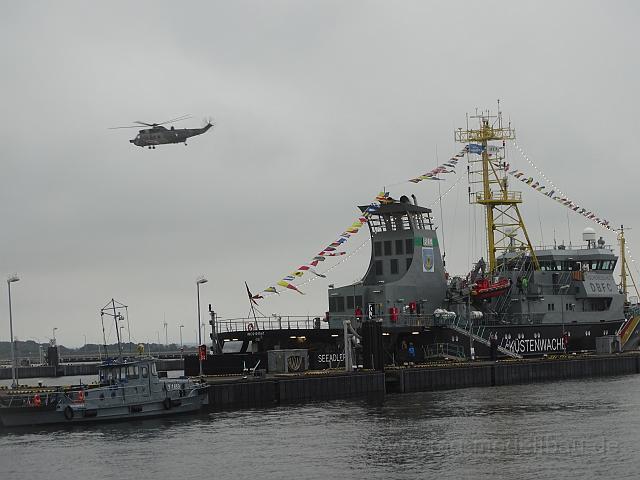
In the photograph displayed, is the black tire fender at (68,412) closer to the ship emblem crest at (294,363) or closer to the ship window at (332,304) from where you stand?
the ship emblem crest at (294,363)

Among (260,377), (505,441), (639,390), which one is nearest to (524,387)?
(639,390)

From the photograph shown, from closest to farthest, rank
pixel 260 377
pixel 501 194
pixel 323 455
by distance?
pixel 323 455
pixel 260 377
pixel 501 194

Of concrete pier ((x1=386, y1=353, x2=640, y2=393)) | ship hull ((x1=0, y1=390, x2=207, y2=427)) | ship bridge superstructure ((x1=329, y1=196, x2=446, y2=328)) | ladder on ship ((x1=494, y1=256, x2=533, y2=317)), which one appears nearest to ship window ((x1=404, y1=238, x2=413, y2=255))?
ship bridge superstructure ((x1=329, y1=196, x2=446, y2=328))

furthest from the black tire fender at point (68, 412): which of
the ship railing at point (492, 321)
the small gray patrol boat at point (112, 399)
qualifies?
the ship railing at point (492, 321)

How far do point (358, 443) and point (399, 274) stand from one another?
30406 millimetres

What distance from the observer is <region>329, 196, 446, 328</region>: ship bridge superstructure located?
68.6 m

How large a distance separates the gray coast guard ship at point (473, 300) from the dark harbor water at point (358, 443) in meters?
11.4

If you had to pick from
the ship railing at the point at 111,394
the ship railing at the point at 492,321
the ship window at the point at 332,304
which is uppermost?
the ship window at the point at 332,304

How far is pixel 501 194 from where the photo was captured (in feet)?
253

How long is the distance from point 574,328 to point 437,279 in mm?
11707

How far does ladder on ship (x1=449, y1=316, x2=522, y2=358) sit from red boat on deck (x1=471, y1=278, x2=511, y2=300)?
212 cm

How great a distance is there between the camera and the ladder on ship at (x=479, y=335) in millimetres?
68463

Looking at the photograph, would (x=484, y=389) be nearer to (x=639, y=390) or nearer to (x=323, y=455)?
(x=639, y=390)

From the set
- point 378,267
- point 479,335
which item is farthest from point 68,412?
point 479,335
